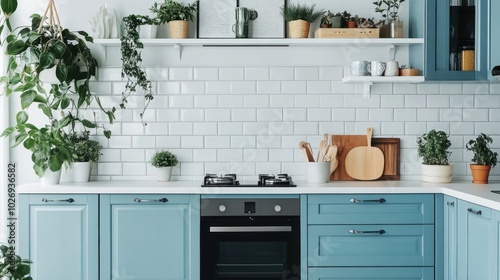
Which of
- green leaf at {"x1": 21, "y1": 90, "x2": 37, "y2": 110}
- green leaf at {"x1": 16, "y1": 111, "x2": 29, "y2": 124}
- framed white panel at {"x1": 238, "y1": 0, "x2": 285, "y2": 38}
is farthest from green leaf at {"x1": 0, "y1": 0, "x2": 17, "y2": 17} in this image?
framed white panel at {"x1": 238, "y1": 0, "x2": 285, "y2": 38}

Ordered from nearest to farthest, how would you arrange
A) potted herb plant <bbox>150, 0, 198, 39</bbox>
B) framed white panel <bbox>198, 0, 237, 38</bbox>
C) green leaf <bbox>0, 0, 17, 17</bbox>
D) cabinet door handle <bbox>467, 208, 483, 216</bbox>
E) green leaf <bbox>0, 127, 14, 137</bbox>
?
cabinet door handle <bbox>467, 208, 483, 216</bbox>, green leaf <bbox>0, 0, 17, 17</bbox>, green leaf <bbox>0, 127, 14, 137</bbox>, potted herb plant <bbox>150, 0, 198, 39</bbox>, framed white panel <bbox>198, 0, 237, 38</bbox>

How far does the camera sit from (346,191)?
13.5 ft

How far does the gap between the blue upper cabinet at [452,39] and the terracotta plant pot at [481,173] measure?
24.2 inches

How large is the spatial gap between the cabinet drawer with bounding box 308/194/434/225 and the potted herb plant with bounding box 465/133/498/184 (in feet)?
1.83

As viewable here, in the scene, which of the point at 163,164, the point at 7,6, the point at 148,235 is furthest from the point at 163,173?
the point at 7,6

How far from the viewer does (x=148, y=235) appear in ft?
13.5

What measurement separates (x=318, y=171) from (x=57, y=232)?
1775 mm

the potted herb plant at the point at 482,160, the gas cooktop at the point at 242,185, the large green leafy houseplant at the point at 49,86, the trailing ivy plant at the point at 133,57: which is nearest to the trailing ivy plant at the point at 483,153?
the potted herb plant at the point at 482,160

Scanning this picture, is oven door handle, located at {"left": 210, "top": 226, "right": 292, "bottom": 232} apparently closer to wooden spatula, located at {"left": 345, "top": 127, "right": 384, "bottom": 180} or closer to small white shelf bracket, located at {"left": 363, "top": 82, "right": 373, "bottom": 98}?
wooden spatula, located at {"left": 345, "top": 127, "right": 384, "bottom": 180}

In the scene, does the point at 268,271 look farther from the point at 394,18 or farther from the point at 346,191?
the point at 394,18

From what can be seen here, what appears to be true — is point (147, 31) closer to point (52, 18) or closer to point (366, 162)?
point (52, 18)

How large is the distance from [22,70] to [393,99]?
2625 mm

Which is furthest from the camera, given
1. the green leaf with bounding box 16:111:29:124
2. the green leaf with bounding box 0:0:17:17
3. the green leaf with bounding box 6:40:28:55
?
the green leaf with bounding box 16:111:29:124

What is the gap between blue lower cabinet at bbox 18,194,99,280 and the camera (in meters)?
4.10
